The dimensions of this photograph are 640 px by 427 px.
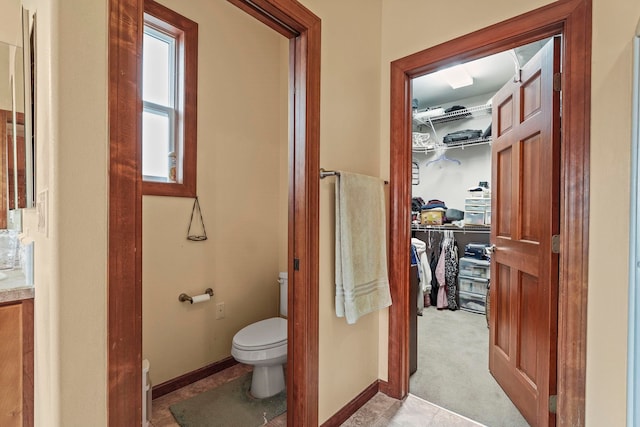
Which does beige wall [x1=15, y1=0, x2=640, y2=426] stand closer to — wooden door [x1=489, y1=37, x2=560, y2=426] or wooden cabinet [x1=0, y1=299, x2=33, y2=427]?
wooden cabinet [x1=0, y1=299, x2=33, y2=427]

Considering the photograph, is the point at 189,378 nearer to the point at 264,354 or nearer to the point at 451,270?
the point at 264,354

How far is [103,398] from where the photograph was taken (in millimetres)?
801

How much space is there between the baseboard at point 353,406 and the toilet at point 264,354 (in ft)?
1.44

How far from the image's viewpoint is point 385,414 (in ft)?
5.76

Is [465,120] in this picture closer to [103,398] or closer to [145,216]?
[145,216]

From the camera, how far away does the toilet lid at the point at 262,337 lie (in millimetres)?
1822

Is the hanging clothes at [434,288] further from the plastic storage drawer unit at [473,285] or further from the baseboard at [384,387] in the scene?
the baseboard at [384,387]

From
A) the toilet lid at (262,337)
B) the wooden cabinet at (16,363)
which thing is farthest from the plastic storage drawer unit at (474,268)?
the wooden cabinet at (16,363)

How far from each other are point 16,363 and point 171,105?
169cm

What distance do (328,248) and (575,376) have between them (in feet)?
4.07

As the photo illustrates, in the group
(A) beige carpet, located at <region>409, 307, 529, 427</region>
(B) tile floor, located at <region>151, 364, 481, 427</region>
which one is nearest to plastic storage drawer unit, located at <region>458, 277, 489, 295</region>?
(A) beige carpet, located at <region>409, 307, 529, 427</region>

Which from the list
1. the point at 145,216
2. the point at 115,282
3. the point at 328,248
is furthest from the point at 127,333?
the point at 145,216

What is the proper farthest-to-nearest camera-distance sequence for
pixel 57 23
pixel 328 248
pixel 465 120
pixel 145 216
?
pixel 465 120 → pixel 145 216 → pixel 328 248 → pixel 57 23

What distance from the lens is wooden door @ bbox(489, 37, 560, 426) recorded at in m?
1.50
